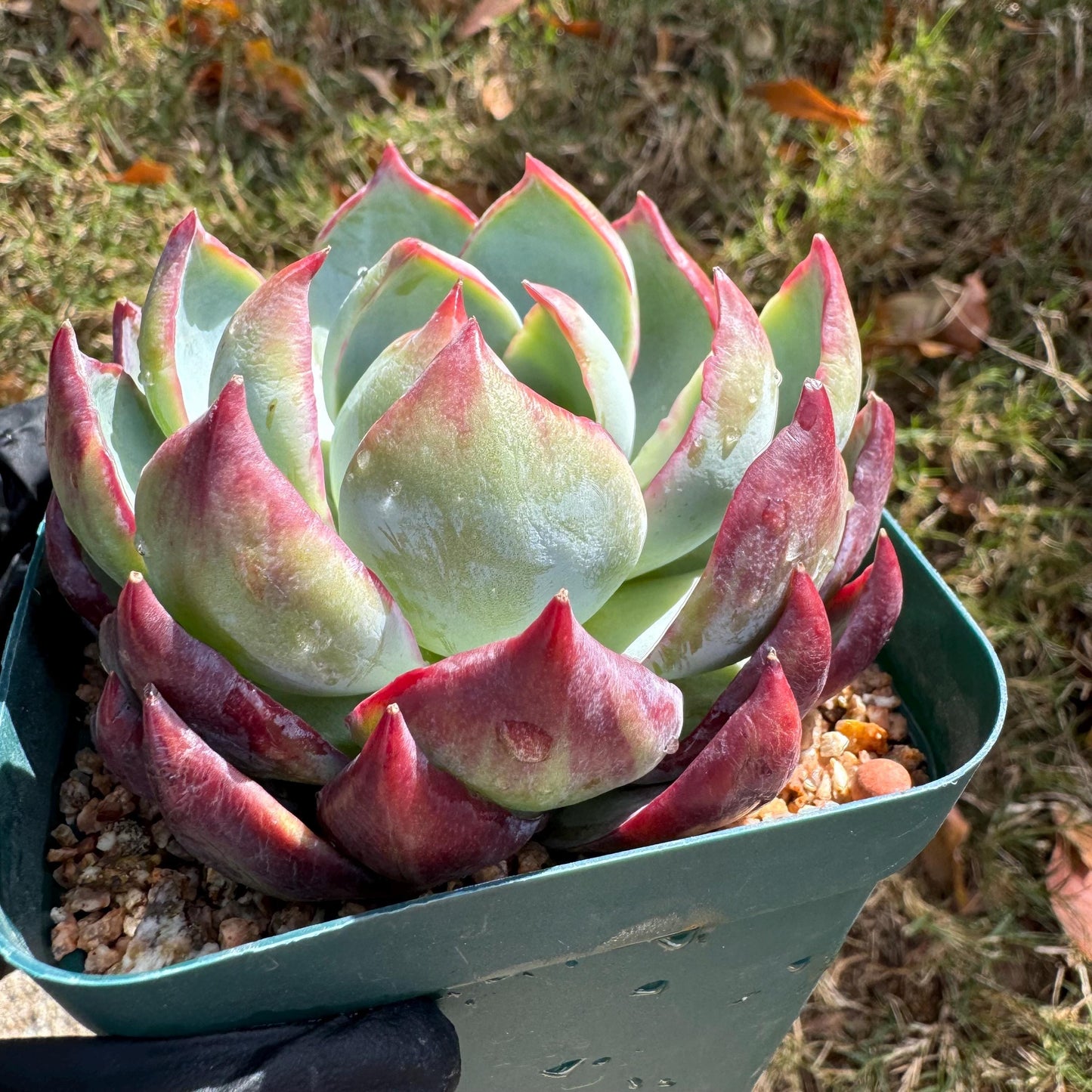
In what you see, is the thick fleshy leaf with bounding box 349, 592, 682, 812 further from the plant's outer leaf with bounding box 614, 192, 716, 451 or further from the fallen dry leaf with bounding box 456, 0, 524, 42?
the fallen dry leaf with bounding box 456, 0, 524, 42

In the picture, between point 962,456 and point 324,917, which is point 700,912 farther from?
point 962,456

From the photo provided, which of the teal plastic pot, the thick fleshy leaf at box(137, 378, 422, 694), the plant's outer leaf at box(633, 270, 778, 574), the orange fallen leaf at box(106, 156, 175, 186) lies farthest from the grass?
the thick fleshy leaf at box(137, 378, 422, 694)

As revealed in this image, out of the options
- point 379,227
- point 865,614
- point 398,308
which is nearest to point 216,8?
point 379,227

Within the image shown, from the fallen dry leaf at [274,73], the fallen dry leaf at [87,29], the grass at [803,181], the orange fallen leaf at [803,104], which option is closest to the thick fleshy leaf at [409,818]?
the grass at [803,181]

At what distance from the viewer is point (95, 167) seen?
155 centimetres

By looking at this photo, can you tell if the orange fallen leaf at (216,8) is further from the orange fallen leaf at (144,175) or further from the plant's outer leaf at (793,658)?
the plant's outer leaf at (793,658)

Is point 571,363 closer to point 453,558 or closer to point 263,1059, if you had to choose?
point 453,558

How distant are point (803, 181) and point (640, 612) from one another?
1.06m

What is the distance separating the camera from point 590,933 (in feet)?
1.96

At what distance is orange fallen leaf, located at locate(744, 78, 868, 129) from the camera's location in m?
1.47

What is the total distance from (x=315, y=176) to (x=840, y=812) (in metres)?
1.27

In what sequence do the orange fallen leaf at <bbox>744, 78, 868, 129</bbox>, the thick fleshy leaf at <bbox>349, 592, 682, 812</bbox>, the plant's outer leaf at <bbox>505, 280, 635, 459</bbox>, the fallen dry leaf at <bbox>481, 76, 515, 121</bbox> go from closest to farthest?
the thick fleshy leaf at <bbox>349, 592, 682, 812</bbox>, the plant's outer leaf at <bbox>505, 280, 635, 459</bbox>, the orange fallen leaf at <bbox>744, 78, 868, 129</bbox>, the fallen dry leaf at <bbox>481, 76, 515, 121</bbox>

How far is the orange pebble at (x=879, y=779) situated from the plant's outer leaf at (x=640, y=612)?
0.17 metres

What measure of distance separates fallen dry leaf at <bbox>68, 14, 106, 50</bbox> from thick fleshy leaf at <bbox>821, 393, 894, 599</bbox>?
1.39m
